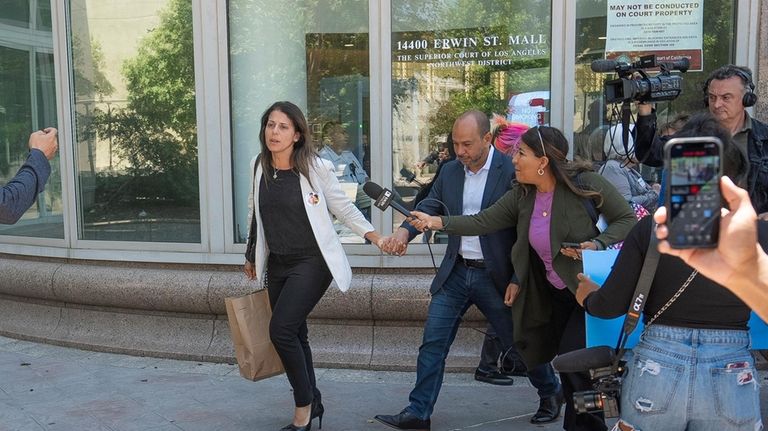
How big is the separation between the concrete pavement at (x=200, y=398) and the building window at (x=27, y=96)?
1.43 metres

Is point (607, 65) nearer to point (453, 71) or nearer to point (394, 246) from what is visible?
point (394, 246)

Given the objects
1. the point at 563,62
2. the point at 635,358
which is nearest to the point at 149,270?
the point at 563,62

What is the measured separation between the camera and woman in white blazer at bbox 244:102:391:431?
14.6ft

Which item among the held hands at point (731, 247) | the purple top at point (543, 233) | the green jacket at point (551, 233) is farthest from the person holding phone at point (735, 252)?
the purple top at point (543, 233)

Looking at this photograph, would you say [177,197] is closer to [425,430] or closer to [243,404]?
[243,404]

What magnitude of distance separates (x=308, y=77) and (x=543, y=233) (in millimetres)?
3142

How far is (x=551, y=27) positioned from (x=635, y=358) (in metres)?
3.89

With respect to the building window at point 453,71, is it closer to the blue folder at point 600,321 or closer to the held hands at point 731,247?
the blue folder at point 600,321

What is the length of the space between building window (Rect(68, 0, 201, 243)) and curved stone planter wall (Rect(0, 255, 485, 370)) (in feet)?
1.31

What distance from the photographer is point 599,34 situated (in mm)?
6055

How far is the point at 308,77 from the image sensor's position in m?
6.52

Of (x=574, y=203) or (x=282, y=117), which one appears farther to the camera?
(x=282, y=117)

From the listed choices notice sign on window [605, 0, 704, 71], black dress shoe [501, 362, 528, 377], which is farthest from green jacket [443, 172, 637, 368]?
→ notice sign on window [605, 0, 704, 71]

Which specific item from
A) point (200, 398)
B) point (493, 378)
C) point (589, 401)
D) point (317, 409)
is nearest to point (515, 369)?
point (493, 378)
